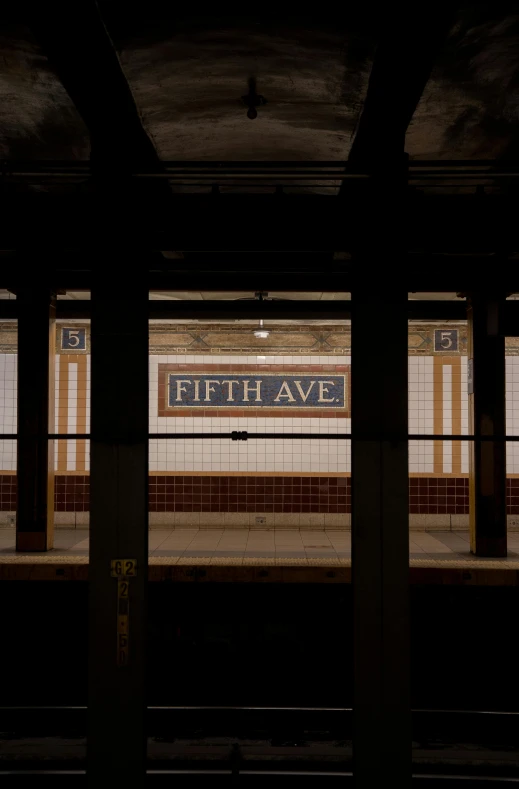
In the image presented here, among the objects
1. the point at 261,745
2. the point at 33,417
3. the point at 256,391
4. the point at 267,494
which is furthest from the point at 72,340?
the point at 261,745

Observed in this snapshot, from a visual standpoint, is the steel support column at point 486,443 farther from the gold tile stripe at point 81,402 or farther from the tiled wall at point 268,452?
the gold tile stripe at point 81,402

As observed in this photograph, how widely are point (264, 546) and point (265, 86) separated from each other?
5.95m

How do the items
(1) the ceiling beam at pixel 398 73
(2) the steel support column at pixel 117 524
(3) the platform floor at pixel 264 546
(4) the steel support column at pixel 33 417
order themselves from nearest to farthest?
(1) the ceiling beam at pixel 398 73
(2) the steel support column at pixel 117 524
(3) the platform floor at pixel 264 546
(4) the steel support column at pixel 33 417

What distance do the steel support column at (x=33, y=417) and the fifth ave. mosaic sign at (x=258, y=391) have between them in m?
2.56

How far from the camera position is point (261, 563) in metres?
6.38

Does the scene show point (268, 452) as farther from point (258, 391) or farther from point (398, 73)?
point (398, 73)

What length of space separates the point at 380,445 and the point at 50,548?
18.9 ft

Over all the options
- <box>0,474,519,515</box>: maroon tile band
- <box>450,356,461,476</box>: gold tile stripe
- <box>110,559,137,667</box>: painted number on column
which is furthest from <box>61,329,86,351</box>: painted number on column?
<box>110,559,137,667</box>: painted number on column

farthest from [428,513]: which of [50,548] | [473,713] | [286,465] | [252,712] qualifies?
[50,548]

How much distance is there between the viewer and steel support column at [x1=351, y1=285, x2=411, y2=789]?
9.79 feet

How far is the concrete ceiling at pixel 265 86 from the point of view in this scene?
2.64m

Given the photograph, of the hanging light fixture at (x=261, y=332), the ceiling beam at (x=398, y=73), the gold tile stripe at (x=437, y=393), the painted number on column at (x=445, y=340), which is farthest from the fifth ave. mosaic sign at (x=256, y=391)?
the ceiling beam at (x=398, y=73)

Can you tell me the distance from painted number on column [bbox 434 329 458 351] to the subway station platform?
11.3 ft

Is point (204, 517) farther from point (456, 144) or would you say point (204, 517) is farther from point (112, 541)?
point (456, 144)
